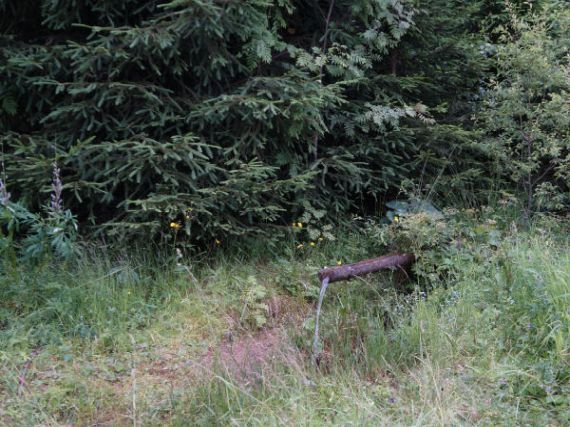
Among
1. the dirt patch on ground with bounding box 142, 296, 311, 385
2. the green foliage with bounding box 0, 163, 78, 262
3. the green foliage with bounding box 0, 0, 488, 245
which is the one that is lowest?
the dirt patch on ground with bounding box 142, 296, 311, 385

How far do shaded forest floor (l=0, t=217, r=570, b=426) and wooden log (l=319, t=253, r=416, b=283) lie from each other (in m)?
0.19

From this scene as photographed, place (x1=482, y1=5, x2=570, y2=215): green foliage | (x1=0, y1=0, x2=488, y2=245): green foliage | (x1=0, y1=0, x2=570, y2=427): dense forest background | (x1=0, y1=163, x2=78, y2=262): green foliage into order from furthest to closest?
(x1=482, y1=5, x2=570, y2=215): green foliage, (x1=0, y1=0, x2=488, y2=245): green foliage, (x1=0, y1=163, x2=78, y2=262): green foliage, (x1=0, y1=0, x2=570, y2=427): dense forest background

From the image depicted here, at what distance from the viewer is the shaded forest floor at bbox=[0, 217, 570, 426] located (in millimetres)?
2996

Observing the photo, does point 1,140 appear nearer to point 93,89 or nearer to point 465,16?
point 93,89

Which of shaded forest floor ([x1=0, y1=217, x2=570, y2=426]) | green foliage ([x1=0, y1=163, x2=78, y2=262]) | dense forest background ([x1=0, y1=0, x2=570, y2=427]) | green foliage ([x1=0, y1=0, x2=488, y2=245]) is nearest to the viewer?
shaded forest floor ([x1=0, y1=217, x2=570, y2=426])

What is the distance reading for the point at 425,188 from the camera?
5750 millimetres

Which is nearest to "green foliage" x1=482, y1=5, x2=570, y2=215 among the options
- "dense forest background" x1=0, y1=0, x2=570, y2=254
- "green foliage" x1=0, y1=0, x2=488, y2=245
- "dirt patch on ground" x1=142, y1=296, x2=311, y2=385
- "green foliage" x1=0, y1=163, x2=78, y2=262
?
"dense forest background" x1=0, y1=0, x2=570, y2=254

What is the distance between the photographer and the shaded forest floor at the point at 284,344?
3.00 metres

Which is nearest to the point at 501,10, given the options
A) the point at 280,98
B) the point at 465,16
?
the point at 465,16

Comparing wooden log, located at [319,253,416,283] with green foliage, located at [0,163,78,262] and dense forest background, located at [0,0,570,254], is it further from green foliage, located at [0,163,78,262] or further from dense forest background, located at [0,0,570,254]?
green foliage, located at [0,163,78,262]

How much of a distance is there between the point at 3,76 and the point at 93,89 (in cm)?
92

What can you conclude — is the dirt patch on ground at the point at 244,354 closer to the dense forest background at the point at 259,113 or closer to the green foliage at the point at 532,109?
the dense forest background at the point at 259,113

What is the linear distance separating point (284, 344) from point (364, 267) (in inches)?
37.1

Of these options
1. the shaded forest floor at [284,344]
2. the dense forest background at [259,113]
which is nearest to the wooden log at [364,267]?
the shaded forest floor at [284,344]
